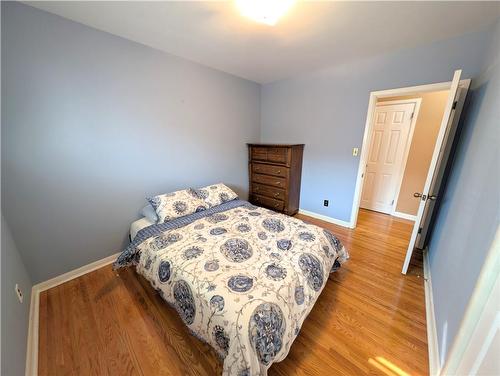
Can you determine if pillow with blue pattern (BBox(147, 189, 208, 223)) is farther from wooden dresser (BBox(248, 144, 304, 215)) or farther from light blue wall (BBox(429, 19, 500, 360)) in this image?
light blue wall (BBox(429, 19, 500, 360))

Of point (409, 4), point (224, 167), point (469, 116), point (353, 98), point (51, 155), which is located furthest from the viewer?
point (224, 167)

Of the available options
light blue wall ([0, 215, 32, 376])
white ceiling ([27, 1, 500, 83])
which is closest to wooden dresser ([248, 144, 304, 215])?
white ceiling ([27, 1, 500, 83])

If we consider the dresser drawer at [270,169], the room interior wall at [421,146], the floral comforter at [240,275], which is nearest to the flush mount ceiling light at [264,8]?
the floral comforter at [240,275]

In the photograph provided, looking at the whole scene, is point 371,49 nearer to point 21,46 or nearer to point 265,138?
point 265,138

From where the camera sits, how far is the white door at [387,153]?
3182mm

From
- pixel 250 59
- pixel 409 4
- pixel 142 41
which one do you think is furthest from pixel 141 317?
pixel 409 4

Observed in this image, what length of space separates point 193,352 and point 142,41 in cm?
285

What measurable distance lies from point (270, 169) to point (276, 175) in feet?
0.51

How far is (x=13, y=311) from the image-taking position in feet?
3.75

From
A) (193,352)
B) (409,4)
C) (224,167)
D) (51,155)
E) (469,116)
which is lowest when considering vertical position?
(193,352)

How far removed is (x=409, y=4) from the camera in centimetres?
138

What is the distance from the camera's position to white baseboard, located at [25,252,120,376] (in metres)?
1.15

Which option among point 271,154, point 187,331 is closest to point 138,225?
point 187,331

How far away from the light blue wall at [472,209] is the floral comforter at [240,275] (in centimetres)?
71
